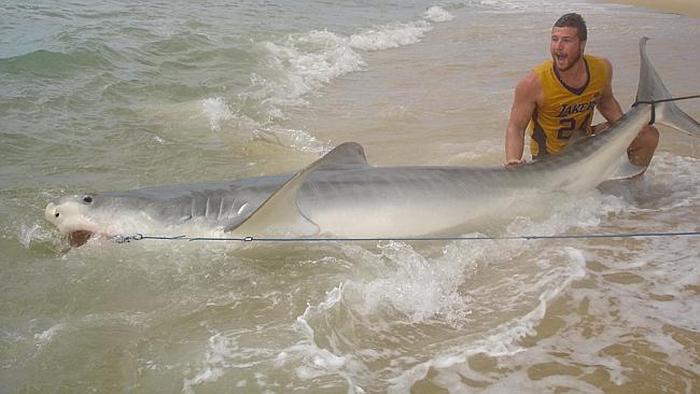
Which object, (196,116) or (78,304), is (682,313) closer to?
(78,304)

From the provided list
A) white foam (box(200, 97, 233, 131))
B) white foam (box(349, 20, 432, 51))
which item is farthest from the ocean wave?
white foam (box(349, 20, 432, 51))

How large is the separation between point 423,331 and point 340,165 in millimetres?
1476

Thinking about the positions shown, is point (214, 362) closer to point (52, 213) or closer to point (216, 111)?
point (52, 213)

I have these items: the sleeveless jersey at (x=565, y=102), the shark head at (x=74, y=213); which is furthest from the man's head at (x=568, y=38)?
the shark head at (x=74, y=213)

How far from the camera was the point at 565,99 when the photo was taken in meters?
4.77

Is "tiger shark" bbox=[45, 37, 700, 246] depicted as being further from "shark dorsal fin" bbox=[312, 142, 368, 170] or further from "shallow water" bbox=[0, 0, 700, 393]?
"shallow water" bbox=[0, 0, 700, 393]

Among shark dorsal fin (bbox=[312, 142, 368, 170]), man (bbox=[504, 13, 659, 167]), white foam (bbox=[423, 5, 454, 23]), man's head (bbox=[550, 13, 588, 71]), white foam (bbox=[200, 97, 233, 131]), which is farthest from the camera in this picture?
white foam (bbox=[423, 5, 454, 23])

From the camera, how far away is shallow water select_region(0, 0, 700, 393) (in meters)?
2.86

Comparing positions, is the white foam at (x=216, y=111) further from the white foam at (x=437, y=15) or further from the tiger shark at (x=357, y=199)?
the white foam at (x=437, y=15)

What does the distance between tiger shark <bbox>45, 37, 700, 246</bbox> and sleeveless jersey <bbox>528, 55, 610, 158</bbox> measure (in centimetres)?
36

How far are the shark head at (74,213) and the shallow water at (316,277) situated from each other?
0.15 meters

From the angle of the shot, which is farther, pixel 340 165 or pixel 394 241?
pixel 340 165

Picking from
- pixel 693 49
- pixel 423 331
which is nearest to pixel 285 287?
pixel 423 331

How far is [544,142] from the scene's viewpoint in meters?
5.14
